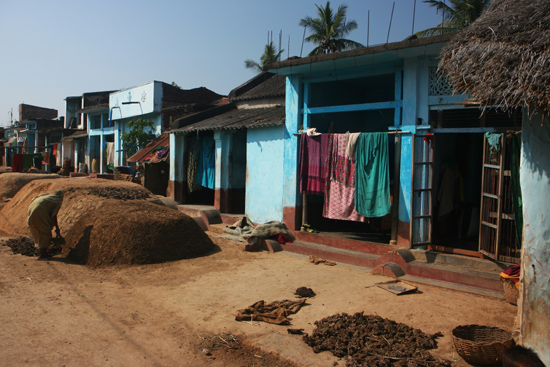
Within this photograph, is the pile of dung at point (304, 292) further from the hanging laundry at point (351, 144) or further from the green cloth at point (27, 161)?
the green cloth at point (27, 161)

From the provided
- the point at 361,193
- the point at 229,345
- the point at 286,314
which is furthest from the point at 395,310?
the point at 361,193

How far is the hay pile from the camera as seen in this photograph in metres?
8.62

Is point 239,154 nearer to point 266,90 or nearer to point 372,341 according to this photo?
point 266,90

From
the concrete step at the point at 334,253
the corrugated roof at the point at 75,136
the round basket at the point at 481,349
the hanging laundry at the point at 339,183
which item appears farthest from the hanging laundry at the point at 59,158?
the round basket at the point at 481,349

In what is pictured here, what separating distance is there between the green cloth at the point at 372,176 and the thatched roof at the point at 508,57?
12.4ft

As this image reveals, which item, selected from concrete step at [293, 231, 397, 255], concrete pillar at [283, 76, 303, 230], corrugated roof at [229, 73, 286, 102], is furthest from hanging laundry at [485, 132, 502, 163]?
corrugated roof at [229, 73, 286, 102]

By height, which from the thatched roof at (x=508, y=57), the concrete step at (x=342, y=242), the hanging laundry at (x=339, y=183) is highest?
the thatched roof at (x=508, y=57)

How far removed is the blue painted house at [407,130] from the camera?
8.18 meters

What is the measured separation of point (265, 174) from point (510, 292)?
6919 mm

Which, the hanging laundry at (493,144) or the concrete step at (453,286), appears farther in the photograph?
the hanging laundry at (493,144)

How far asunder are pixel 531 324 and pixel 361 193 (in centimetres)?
513

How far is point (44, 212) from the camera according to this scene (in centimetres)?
874

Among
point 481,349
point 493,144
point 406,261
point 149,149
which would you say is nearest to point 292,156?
point 406,261

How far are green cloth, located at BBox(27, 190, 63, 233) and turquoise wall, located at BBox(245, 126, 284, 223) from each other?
501 centimetres
